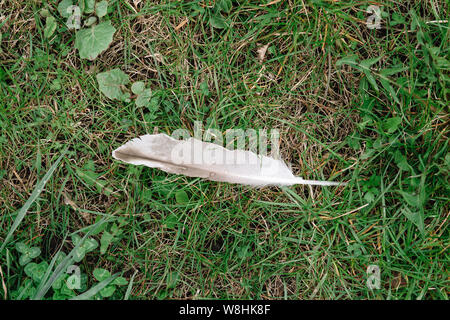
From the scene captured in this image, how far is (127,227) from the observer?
2.26m

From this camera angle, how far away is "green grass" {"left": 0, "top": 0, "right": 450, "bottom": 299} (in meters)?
2.21

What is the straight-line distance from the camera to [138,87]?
7.48ft

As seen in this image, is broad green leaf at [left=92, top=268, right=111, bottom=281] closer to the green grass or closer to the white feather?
the green grass

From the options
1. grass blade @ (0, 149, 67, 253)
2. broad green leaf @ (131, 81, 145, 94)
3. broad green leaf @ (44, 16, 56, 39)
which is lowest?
grass blade @ (0, 149, 67, 253)

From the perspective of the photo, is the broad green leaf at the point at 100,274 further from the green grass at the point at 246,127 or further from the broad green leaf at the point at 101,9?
the broad green leaf at the point at 101,9

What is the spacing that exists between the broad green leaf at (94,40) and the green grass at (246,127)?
6 centimetres

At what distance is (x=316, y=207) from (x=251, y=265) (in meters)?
0.53

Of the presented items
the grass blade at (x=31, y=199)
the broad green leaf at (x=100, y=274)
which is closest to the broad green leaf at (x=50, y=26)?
the grass blade at (x=31, y=199)

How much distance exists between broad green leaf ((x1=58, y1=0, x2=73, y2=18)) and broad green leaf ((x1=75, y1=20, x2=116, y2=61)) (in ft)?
0.49

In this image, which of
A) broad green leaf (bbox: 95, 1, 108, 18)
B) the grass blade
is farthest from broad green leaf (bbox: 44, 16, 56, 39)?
the grass blade

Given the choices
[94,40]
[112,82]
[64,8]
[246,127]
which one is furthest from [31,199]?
[246,127]

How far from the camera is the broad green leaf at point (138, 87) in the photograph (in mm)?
2279

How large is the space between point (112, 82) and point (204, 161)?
763 mm

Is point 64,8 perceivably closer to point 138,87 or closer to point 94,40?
point 94,40
